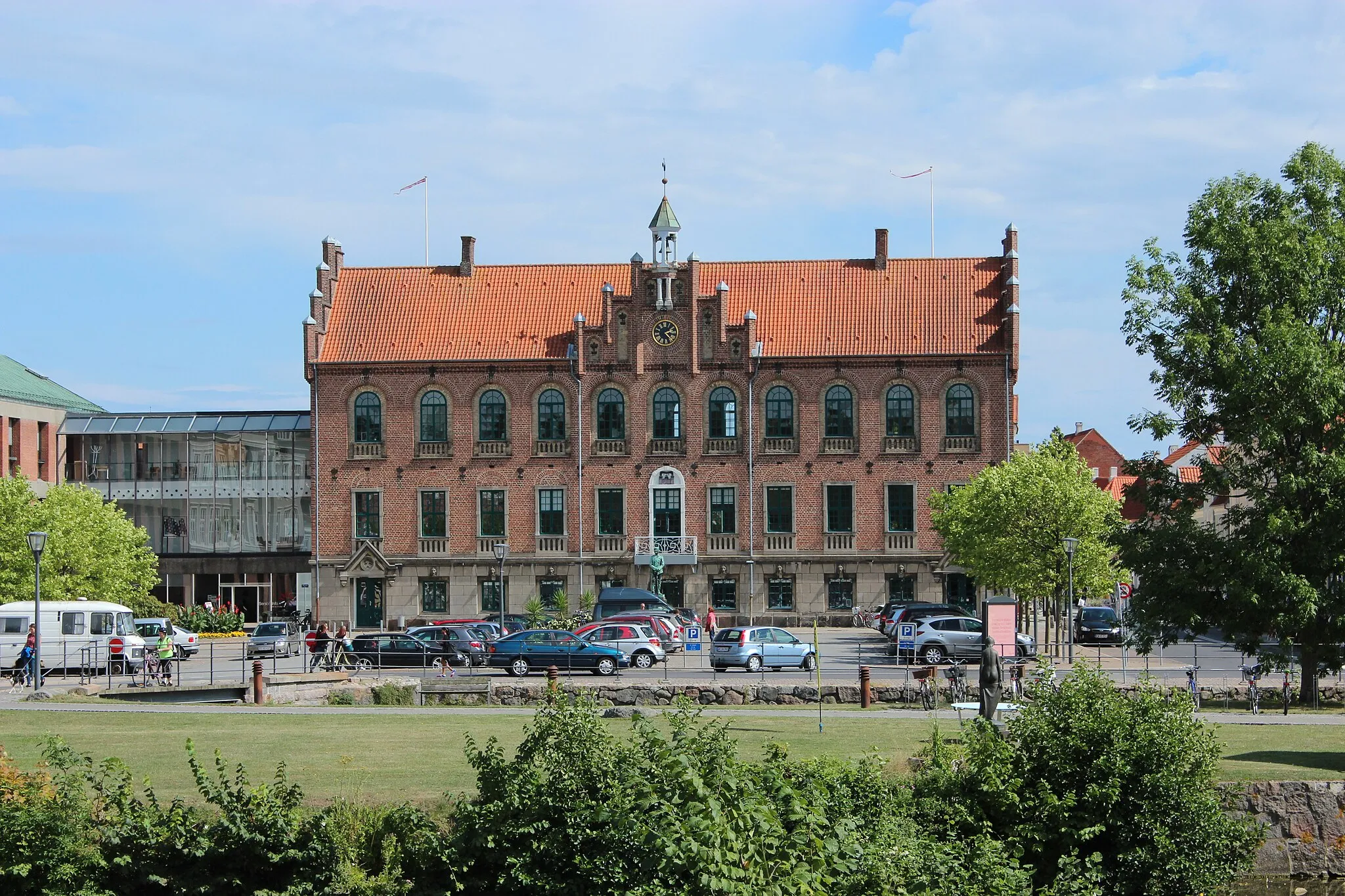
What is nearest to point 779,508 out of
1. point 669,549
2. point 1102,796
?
point 669,549

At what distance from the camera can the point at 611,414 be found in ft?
226

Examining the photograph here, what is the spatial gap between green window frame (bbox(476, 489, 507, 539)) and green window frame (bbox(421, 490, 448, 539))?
152 centimetres

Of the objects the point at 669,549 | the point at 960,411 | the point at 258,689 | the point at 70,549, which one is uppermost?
the point at 960,411

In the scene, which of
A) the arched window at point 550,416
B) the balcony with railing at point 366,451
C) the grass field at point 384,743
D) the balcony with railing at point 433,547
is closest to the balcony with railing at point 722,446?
the arched window at point 550,416

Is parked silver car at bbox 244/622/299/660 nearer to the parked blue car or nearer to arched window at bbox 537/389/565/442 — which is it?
the parked blue car

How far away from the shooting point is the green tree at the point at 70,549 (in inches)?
2325

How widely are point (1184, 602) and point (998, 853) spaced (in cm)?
1739

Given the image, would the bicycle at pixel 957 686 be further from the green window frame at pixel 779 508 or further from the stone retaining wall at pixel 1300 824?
the green window frame at pixel 779 508

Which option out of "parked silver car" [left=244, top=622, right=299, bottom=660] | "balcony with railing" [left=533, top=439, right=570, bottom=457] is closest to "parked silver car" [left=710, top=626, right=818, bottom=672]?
"parked silver car" [left=244, top=622, right=299, bottom=660]

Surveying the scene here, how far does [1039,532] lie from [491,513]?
1006 inches

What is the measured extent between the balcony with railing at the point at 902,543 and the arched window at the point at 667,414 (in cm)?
1048

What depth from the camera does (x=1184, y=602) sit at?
34969 millimetres

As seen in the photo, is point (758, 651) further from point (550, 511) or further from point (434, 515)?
point (434, 515)

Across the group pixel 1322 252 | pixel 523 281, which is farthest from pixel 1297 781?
pixel 523 281
